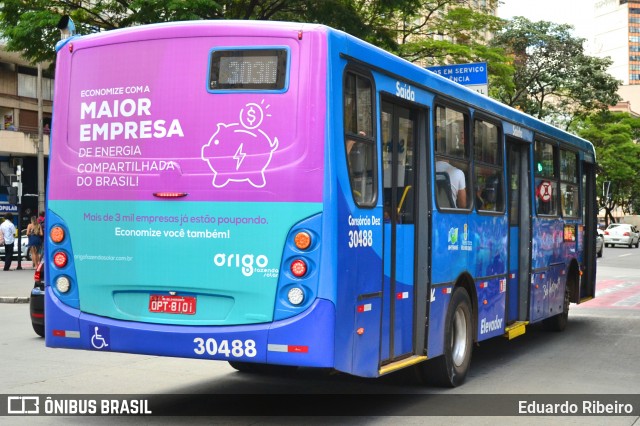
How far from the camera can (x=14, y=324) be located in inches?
606

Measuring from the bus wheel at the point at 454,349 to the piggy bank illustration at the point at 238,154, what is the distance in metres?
3.07

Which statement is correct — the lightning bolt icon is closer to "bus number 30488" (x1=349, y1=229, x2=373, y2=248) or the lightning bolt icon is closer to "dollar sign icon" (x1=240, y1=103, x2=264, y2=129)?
"dollar sign icon" (x1=240, y1=103, x2=264, y2=129)

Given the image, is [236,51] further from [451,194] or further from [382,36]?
[382,36]

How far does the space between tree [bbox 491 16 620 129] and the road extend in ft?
118

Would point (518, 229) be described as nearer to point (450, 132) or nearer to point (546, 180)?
Answer: point (546, 180)

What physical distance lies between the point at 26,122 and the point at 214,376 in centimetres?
3901

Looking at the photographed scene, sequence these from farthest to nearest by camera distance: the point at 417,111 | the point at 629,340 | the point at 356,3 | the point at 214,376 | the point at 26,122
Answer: the point at 26,122 < the point at 356,3 < the point at 629,340 < the point at 214,376 < the point at 417,111

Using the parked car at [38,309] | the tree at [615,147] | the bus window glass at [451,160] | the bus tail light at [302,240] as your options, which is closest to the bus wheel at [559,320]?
the bus window glass at [451,160]

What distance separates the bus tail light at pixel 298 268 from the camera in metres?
6.69

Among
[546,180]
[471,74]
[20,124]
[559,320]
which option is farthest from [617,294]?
[20,124]

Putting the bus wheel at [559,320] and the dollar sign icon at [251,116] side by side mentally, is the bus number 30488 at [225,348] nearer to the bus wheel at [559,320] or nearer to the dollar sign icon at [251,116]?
the dollar sign icon at [251,116]

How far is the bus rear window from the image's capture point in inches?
272

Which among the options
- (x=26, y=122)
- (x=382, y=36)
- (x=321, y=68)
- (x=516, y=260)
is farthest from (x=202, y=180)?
(x=26, y=122)

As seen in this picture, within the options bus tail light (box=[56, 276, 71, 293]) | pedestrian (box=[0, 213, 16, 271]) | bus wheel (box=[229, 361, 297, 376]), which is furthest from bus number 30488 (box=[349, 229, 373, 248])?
pedestrian (box=[0, 213, 16, 271])
